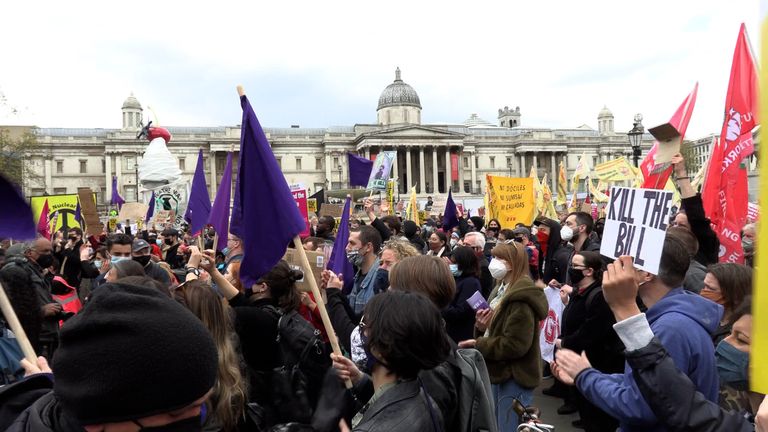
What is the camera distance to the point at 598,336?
450 cm

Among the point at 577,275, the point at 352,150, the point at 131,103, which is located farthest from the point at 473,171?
the point at 577,275

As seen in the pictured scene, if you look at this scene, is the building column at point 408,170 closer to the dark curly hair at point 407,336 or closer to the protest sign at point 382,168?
the protest sign at point 382,168

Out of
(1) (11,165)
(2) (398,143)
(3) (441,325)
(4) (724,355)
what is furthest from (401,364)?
(2) (398,143)

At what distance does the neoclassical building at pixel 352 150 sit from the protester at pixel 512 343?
186 ft

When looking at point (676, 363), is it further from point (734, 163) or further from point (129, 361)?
point (734, 163)

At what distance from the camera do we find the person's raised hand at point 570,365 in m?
2.45

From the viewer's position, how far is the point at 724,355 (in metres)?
3.01

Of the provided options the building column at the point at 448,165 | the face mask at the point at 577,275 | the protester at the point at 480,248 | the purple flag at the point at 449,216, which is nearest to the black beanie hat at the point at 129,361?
the face mask at the point at 577,275

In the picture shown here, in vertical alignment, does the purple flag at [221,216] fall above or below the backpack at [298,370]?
above

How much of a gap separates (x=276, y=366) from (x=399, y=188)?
2582 inches

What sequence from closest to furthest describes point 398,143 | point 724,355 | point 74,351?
point 74,351 < point 724,355 < point 398,143

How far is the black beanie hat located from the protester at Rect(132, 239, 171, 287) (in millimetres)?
4462

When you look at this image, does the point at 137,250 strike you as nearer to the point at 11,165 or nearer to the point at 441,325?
the point at 441,325

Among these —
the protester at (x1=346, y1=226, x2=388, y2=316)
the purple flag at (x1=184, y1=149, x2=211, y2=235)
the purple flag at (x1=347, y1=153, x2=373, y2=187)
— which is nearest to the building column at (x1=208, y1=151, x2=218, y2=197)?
the purple flag at (x1=347, y1=153, x2=373, y2=187)
